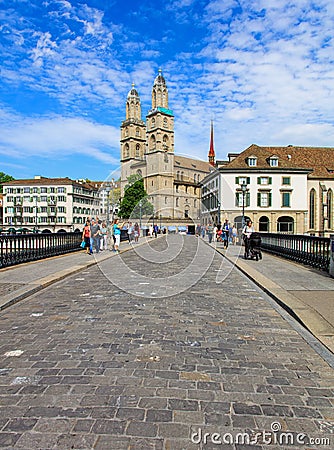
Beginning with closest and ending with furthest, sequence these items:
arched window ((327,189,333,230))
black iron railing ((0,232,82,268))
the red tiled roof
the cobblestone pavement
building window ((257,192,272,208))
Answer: the cobblestone pavement
black iron railing ((0,232,82,268))
building window ((257,192,272,208))
arched window ((327,189,333,230))
the red tiled roof

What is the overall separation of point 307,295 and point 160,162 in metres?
102

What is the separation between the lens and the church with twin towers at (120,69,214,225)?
3851 inches

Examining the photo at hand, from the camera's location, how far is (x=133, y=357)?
440cm

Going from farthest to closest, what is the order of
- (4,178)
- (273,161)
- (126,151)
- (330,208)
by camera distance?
(126,151), (4,178), (330,208), (273,161)

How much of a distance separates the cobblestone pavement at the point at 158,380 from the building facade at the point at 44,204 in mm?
87992

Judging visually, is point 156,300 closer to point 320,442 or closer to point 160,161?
point 320,442

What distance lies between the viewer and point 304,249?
14.7 metres

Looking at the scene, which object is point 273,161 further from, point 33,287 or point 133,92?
point 133,92

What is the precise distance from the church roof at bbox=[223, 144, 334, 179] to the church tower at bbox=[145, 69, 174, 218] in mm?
40660

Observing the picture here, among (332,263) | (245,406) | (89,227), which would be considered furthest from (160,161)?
(245,406)

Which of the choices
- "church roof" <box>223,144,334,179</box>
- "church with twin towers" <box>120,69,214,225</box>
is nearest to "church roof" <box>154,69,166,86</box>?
"church with twin towers" <box>120,69,214,225</box>

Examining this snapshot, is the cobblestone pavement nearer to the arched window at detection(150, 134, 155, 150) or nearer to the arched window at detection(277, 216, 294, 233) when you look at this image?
the arched window at detection(277, 216, 294, 233)

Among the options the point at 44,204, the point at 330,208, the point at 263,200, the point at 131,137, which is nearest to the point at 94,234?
the point at 263,200

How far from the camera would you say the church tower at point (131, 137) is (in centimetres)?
12250
